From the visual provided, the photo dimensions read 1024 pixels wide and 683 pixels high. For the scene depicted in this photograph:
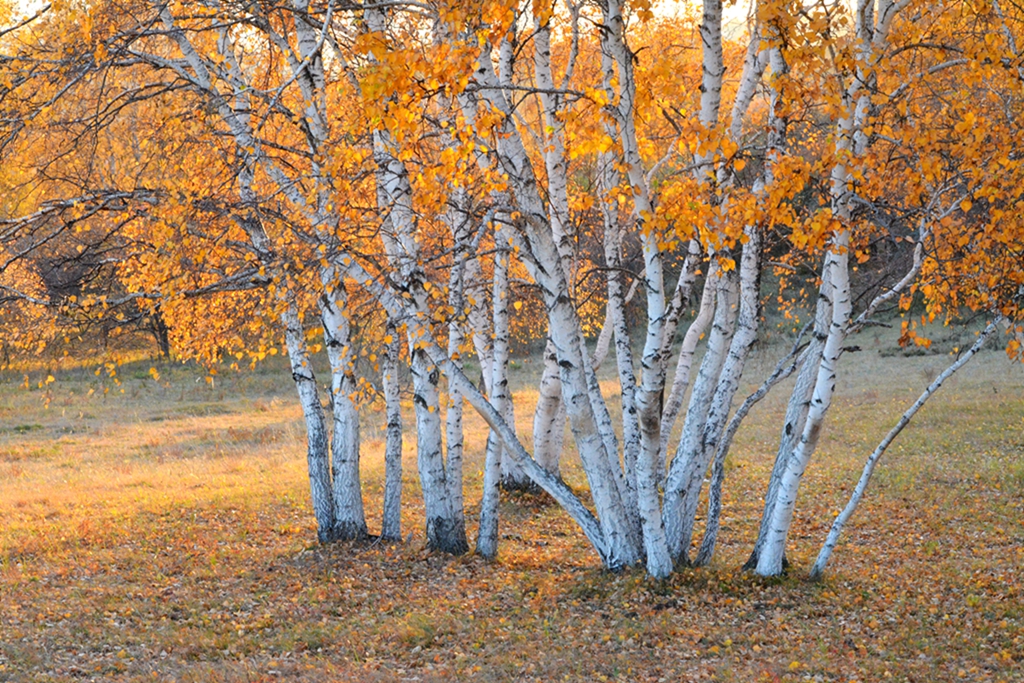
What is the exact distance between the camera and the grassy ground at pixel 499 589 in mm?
7055

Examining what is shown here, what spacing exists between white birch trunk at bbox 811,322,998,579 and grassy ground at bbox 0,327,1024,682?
36 centimetres

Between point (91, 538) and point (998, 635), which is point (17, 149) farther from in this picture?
point (998, 635)

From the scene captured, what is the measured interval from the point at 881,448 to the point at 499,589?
3988 millimetres

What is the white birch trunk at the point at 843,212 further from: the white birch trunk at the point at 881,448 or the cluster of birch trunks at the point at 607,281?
the white birch trunk at the point at 881,448

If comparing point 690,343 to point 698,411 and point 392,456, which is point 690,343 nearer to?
point 698,411

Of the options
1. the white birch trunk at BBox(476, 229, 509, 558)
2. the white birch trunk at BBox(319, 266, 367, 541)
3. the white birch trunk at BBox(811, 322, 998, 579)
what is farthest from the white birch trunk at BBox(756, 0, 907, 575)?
the white birch trunk at BBox(319, 266, 367, 541)

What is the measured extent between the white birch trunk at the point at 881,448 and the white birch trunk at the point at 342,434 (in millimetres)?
5373

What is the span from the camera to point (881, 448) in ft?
25.6

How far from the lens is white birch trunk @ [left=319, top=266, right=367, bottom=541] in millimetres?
10328

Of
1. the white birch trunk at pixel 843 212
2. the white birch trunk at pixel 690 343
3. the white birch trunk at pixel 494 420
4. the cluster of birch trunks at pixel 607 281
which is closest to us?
the white birch trunk at pixel 843 212

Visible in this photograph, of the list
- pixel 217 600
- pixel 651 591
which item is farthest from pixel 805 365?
pixel 217 600

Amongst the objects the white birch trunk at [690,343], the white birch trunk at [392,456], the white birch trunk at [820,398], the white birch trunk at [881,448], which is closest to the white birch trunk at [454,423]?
the white birch trunk at [392,456]

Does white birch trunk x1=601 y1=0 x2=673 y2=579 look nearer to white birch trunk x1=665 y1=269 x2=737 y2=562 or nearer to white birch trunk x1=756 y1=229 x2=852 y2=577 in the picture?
white birch trunk x1=665 y1=269 x2=737 y2=562

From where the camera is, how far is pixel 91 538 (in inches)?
468
